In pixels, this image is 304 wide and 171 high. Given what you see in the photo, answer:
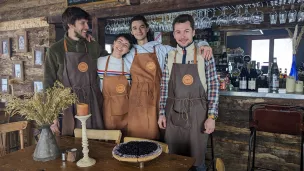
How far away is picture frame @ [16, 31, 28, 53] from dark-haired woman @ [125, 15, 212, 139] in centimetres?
221

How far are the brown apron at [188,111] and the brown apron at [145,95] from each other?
233 mm

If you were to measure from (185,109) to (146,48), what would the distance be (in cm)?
72

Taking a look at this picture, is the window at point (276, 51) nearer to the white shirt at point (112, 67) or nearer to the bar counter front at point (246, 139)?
the bar counter front at point (246, 139)

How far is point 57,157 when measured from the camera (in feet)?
5.30

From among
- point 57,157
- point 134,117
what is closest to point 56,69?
point 134,117

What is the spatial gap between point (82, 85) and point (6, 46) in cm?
249

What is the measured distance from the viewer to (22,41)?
3898 mm

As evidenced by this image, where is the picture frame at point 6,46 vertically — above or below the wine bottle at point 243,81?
above

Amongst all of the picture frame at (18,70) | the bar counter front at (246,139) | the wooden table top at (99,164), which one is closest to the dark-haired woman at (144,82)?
the wooden table top at (99,164)

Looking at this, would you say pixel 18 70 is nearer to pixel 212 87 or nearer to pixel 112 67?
pixel 112 67

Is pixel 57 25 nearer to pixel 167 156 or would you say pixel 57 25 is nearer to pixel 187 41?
pixel 187 41

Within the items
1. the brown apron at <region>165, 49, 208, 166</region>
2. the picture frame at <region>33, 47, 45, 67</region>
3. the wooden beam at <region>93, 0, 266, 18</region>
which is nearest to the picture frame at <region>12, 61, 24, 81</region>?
the picture frame at <region>33, 47, 45, 67</region>

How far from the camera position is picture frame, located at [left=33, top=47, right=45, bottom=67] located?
3.71m

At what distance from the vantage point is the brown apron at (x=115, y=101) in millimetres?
2414
